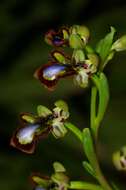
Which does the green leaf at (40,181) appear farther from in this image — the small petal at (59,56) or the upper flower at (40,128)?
the small petal at (59,56)

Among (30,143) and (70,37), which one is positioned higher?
(70,37)

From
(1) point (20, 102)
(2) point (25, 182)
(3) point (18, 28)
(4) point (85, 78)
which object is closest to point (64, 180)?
(4) point (85, 78)

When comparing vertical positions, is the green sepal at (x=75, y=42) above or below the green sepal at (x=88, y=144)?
above

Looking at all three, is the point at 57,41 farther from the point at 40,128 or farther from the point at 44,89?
the point at 44,89

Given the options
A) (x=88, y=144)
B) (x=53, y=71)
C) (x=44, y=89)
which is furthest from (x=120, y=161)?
(x=44, y=89)

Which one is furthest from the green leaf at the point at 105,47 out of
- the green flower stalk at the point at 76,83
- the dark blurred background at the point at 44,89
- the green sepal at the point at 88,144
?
the dark blurred background at the point at 44,89

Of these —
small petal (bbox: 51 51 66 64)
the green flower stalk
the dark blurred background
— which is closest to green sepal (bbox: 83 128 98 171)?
the green flower stalk
